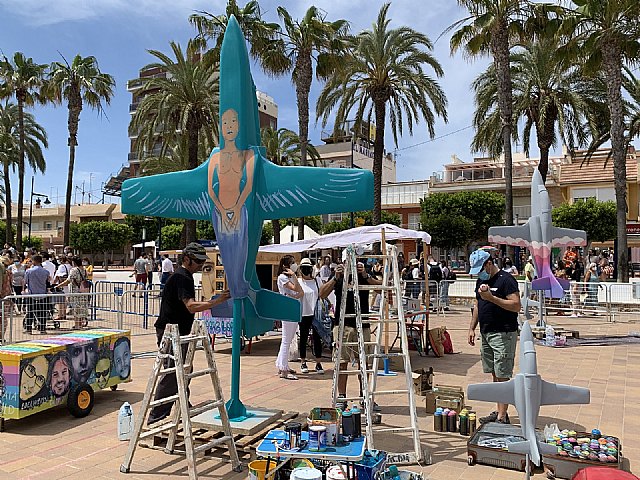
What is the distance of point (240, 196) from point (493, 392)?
9.93 feet

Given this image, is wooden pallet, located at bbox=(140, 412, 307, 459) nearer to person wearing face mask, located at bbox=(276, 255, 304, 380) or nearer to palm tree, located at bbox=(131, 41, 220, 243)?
person wearing face mask, located at bbox=(276, 255, 304, 380)

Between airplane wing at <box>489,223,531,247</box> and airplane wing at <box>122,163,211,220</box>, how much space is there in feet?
12.0

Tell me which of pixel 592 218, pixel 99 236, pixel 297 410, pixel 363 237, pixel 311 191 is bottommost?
pixel 297 410

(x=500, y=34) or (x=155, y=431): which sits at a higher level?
(x=500, y=34)

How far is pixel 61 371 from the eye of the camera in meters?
6.16

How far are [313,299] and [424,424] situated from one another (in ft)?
12.1

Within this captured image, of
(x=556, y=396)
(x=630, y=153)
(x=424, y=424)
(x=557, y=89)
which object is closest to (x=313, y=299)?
(x=424, y=424)

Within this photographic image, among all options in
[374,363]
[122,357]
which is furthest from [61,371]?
[374,363]

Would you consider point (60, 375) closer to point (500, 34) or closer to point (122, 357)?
point (122, 357)

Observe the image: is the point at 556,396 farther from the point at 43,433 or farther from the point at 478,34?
the point at 478,34

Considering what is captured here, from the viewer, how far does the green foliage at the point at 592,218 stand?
3578 cm

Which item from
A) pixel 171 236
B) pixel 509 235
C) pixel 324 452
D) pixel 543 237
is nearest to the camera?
pixel 324 452

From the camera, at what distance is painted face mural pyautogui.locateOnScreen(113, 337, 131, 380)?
704 centimetres

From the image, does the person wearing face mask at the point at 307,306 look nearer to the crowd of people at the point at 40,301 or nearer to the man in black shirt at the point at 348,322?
the man in black shirt at the point at 348,322
